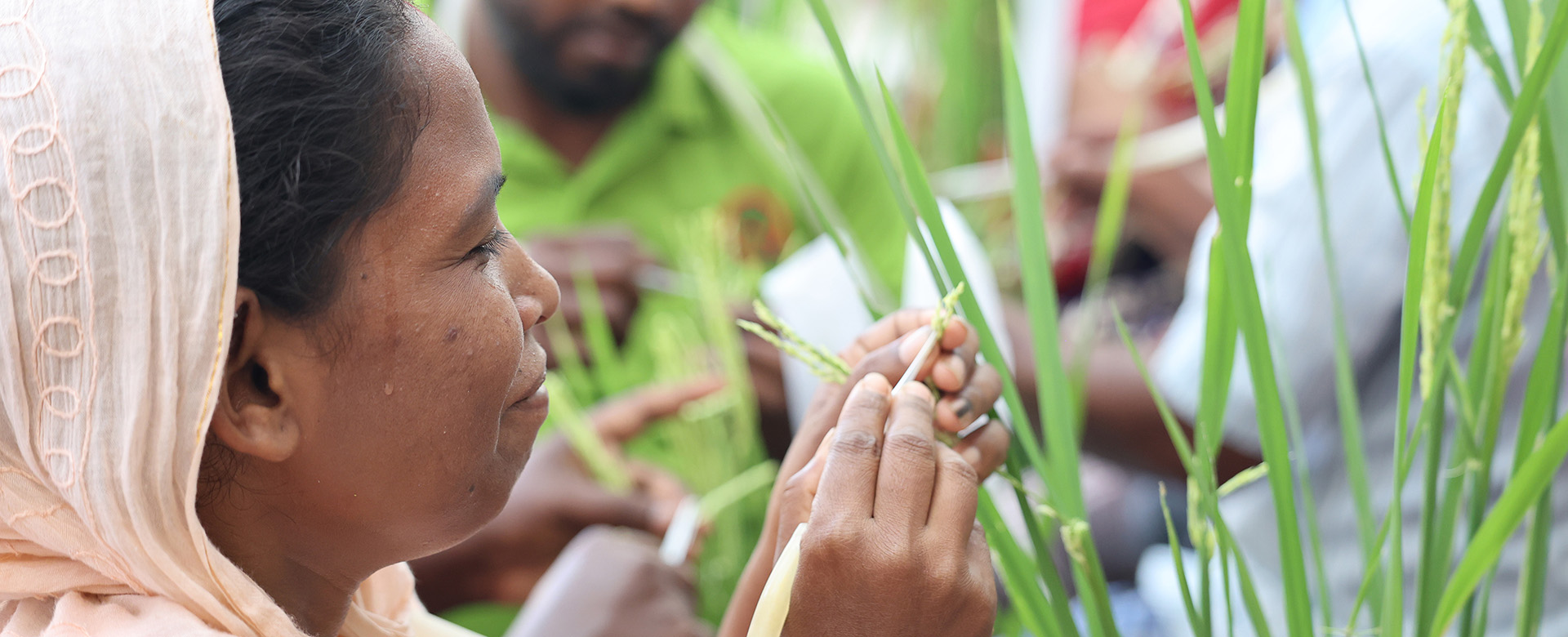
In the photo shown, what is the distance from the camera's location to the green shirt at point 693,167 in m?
1.69

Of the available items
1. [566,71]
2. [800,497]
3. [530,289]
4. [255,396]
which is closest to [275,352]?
[255,396]

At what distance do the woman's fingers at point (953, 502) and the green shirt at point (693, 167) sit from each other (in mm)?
1095

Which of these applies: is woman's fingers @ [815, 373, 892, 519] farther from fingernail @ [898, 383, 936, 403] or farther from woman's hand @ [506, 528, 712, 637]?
woman's hand @ [506, 528, 712, 637]

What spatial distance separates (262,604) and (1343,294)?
87 cm

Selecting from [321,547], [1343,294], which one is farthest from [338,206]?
[1343,294]

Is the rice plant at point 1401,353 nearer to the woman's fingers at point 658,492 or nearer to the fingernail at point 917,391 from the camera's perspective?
the fingernail at point 917,391

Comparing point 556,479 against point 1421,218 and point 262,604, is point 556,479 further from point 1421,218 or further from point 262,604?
point 1421,218

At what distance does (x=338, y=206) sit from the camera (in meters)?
0.51

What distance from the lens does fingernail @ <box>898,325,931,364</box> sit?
1.94ft

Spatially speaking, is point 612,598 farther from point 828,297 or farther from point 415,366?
point 415,366

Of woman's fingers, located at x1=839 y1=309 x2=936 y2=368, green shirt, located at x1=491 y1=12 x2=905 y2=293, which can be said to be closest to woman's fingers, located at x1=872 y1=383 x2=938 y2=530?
woman's fingers, located at x1=839 y1=309 x2=936 y2=368

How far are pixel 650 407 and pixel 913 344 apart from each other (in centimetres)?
73

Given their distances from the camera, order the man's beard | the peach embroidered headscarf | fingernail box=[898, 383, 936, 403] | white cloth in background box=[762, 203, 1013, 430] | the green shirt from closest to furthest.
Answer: the peach embroidered headscarf < fingernail box=[898, 383, 936, 403] < white cloth in background box=[762, 203, 1013, 430] < the man's beard < the green shirt

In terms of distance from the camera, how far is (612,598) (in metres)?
0.97
